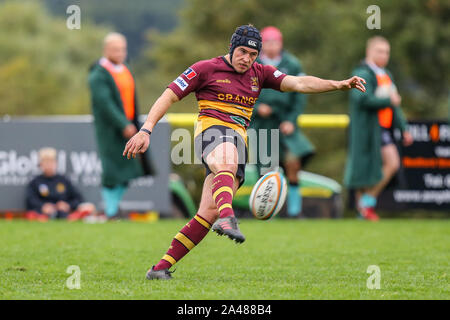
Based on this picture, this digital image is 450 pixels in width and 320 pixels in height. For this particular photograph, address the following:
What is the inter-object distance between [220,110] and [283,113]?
5896mm

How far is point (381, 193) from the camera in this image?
A: 542 inches

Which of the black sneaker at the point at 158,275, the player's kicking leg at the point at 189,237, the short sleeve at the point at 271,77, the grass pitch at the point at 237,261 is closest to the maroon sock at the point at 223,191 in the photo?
the player's kicking leg at the point at 189,237

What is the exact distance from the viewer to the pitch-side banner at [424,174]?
1372 centimetres

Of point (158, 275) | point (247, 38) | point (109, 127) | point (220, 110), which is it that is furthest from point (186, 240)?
point (109, 127)

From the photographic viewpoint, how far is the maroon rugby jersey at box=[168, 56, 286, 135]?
6.68 metres

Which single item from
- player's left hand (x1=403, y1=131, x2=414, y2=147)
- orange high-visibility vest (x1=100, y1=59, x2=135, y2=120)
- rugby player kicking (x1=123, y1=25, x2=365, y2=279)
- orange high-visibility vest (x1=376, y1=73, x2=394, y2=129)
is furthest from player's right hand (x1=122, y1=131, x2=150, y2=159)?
player's left hand (x1=403, y1=131, x2=414, y2=147)

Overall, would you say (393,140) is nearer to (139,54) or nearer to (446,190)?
(446,190)

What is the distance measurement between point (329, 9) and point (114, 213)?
26.3 meters

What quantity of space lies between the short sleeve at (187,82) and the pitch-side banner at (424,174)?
7644 mm

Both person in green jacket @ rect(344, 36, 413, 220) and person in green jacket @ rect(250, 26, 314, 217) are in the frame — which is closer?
person in green jacket @ rect(250, 26, 314, 217)

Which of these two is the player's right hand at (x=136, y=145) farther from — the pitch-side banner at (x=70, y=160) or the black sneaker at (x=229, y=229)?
the pitch-side banner at (x=70, y=160)

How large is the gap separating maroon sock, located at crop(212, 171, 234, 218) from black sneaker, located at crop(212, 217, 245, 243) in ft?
0.33

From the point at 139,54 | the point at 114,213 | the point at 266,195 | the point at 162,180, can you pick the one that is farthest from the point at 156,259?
the point at 139,54

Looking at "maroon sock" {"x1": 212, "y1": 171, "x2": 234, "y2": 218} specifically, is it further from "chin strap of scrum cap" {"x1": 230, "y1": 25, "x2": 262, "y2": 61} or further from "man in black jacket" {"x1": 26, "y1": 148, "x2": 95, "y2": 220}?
"man in black jacket" {"x1": 26, "y1": 148, "x2": 95, "y2": 220}
